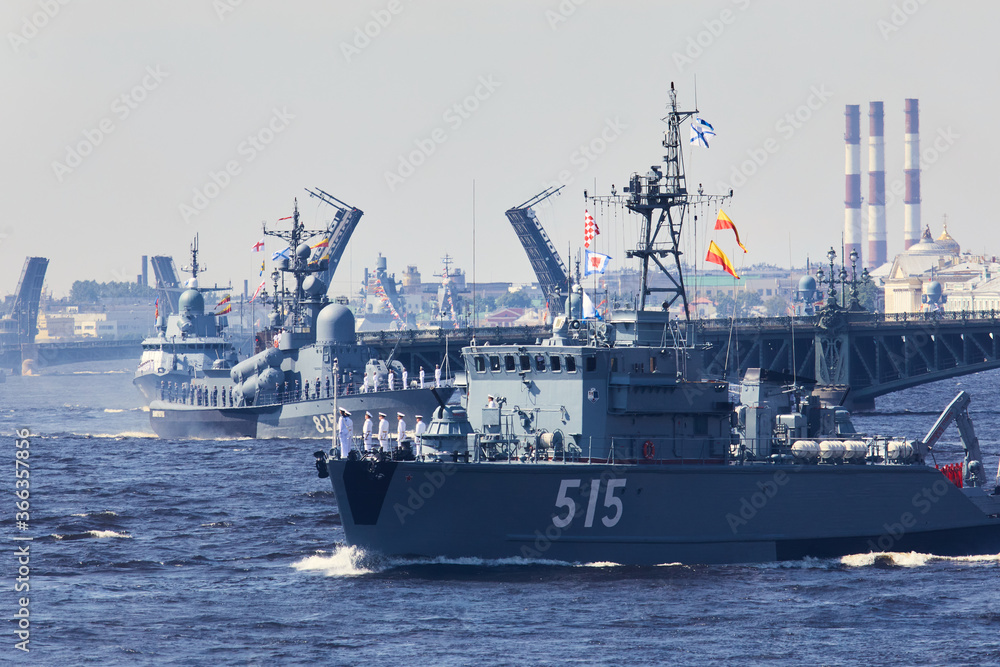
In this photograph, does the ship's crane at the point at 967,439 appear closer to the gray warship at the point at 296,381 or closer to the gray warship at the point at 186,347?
the gray warship at the point at 296,381

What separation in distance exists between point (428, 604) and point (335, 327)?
142 ft

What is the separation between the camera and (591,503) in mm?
30891

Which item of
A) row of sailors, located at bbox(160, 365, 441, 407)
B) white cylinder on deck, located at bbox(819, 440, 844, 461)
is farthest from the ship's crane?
row of sailors, located at bbox(160, 365, 441, 407)

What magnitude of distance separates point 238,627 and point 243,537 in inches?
438

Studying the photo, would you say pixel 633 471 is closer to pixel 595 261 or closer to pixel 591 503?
pixel 591 503

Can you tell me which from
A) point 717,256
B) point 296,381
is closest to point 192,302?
point 296,381

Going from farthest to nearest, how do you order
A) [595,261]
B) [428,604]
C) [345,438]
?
1. [595,261]
2. [345,438]
3. [428,604]

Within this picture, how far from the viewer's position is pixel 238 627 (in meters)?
27.0

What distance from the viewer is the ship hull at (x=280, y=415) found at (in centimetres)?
6481

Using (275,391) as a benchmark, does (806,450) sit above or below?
below

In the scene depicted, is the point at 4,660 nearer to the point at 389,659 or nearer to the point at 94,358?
the point at 389,659

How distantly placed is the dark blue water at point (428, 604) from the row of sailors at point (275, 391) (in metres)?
24.7

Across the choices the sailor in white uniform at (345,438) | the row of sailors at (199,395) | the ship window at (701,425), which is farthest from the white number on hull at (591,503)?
the row of sailors at (199,395)

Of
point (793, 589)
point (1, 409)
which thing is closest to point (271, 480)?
point (793, 589)
